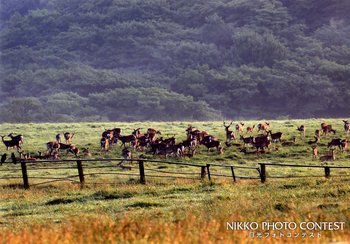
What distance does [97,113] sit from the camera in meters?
167

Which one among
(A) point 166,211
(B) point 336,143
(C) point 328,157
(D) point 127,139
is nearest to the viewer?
(A) point 166,211

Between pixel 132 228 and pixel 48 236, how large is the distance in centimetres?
155

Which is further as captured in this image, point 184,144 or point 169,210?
point 184,144

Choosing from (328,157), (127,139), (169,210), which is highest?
(127,139)

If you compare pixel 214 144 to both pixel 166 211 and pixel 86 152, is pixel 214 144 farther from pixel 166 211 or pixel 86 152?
pixel 166 211

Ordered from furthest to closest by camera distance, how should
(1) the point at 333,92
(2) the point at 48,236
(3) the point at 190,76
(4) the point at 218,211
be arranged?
(3) the point at 190,76 → (1) the point at 333,92 → (4) the point at 218,211 → (2) the point at 48,236

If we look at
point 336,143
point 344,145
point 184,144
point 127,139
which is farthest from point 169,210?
point 127,139

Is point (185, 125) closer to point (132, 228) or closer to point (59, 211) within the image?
point (59, 211)

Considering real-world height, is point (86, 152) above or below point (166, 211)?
above

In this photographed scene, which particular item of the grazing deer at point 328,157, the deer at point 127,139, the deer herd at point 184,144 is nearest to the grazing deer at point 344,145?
the deer herd at point 184,144

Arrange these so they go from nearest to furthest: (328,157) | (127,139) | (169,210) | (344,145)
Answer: (169,210) → (328,157) → (344,145) → (127,139)

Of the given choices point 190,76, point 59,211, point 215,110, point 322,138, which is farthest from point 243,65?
point 59,211

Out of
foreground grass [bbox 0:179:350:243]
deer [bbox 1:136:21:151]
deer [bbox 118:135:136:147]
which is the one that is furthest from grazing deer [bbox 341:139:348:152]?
deer [bbox 1:136:21:151]

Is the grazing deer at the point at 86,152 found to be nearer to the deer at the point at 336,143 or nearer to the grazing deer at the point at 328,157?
the grazing deer at the point at 328,157
